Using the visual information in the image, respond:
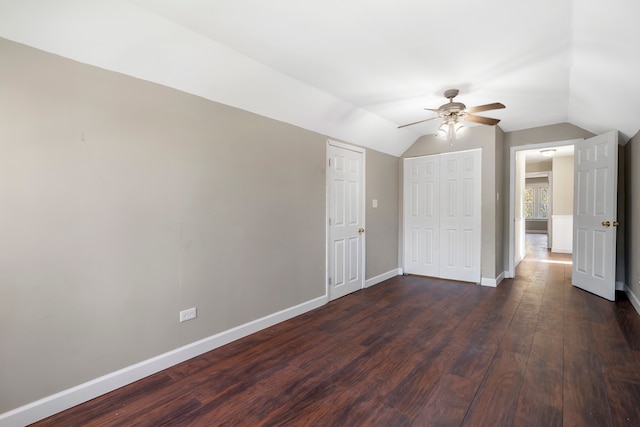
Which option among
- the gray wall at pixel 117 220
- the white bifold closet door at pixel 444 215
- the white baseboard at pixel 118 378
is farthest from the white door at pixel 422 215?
the white baseboard at pixel 118 378

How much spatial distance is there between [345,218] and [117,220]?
2804 mm

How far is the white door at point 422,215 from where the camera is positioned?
207 inches

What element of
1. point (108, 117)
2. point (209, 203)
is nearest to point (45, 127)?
point (108, 117)

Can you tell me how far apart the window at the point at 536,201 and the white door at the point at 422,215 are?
9577mm

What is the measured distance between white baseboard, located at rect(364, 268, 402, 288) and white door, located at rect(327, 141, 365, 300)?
17 cm

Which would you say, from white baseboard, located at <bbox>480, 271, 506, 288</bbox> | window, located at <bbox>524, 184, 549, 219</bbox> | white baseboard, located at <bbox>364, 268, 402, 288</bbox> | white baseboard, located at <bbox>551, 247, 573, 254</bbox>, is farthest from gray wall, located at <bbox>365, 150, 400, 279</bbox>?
window, located at <bbox>524, 184, 549, 219</bbox>

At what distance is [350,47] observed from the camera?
2461mm

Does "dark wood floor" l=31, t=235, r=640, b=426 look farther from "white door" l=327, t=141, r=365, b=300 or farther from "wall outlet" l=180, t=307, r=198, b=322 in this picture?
"white door" l=327, t=141, r=365, b=300

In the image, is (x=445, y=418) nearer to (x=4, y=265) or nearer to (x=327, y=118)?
(x=4, y=265)

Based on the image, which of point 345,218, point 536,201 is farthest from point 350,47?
point 536,201

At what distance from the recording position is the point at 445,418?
5.94 ft

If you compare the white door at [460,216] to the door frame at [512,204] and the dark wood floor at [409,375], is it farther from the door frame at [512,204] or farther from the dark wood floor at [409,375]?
the dark wood floor at [409,375]

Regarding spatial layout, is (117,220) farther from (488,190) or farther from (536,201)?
(536,201)

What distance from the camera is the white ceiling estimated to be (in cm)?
189
